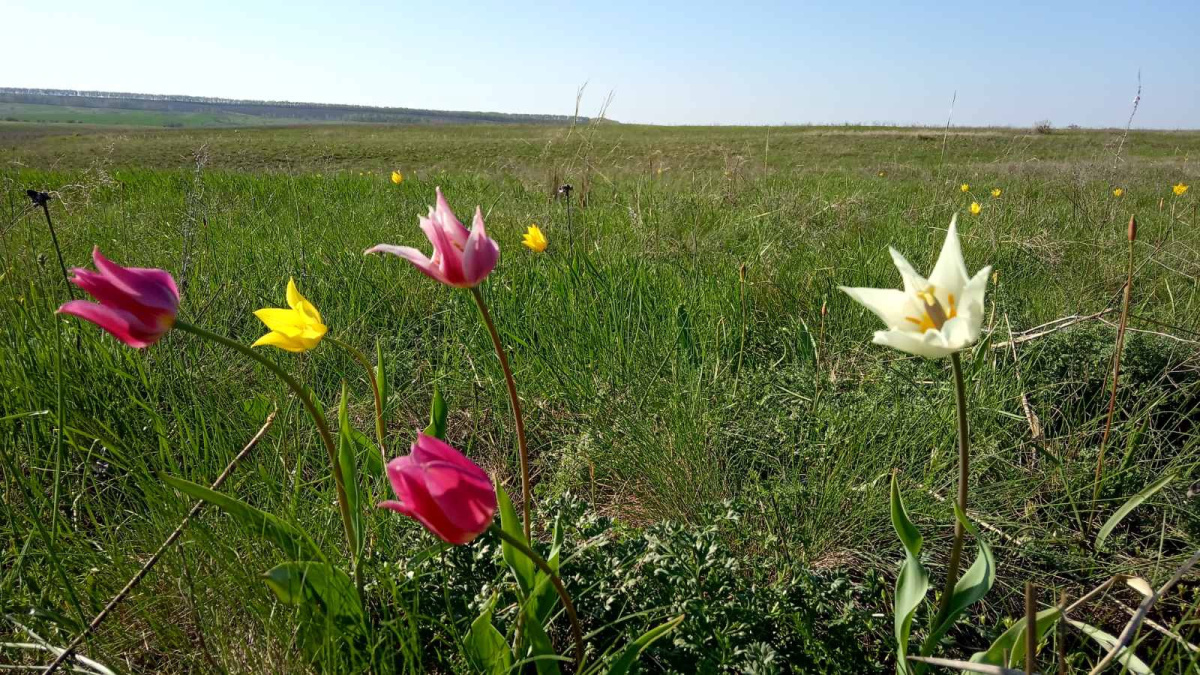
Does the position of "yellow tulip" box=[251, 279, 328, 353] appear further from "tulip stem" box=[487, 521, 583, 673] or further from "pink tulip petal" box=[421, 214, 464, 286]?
"tulip stem" box=[487, 521, 583, 673]

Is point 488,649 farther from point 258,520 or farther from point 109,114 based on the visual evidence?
point 109,114

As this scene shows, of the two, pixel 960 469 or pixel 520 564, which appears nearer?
pixel 960 469

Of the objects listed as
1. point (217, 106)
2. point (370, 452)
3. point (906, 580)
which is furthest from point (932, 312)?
point (217, 106)

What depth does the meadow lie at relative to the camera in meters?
1.04

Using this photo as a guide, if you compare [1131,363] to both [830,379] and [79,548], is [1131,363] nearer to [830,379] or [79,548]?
[830,379]

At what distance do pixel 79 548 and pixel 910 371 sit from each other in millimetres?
1824

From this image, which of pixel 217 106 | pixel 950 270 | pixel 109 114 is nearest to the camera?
pixel 950 270

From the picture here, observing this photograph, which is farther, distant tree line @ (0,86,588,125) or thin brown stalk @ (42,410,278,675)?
distant tree line @ (0,86,588,125)

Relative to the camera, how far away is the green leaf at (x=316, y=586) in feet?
2.76

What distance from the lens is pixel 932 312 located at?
2.53 feet

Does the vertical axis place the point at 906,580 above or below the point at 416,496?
below

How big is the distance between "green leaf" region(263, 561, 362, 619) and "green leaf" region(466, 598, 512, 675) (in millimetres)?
171

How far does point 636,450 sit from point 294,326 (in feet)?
2.44

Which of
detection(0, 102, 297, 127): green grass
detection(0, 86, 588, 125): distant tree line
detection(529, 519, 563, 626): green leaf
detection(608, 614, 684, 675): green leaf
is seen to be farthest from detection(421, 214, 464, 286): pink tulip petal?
detection(0, 86, 588, 125): distant tree line
